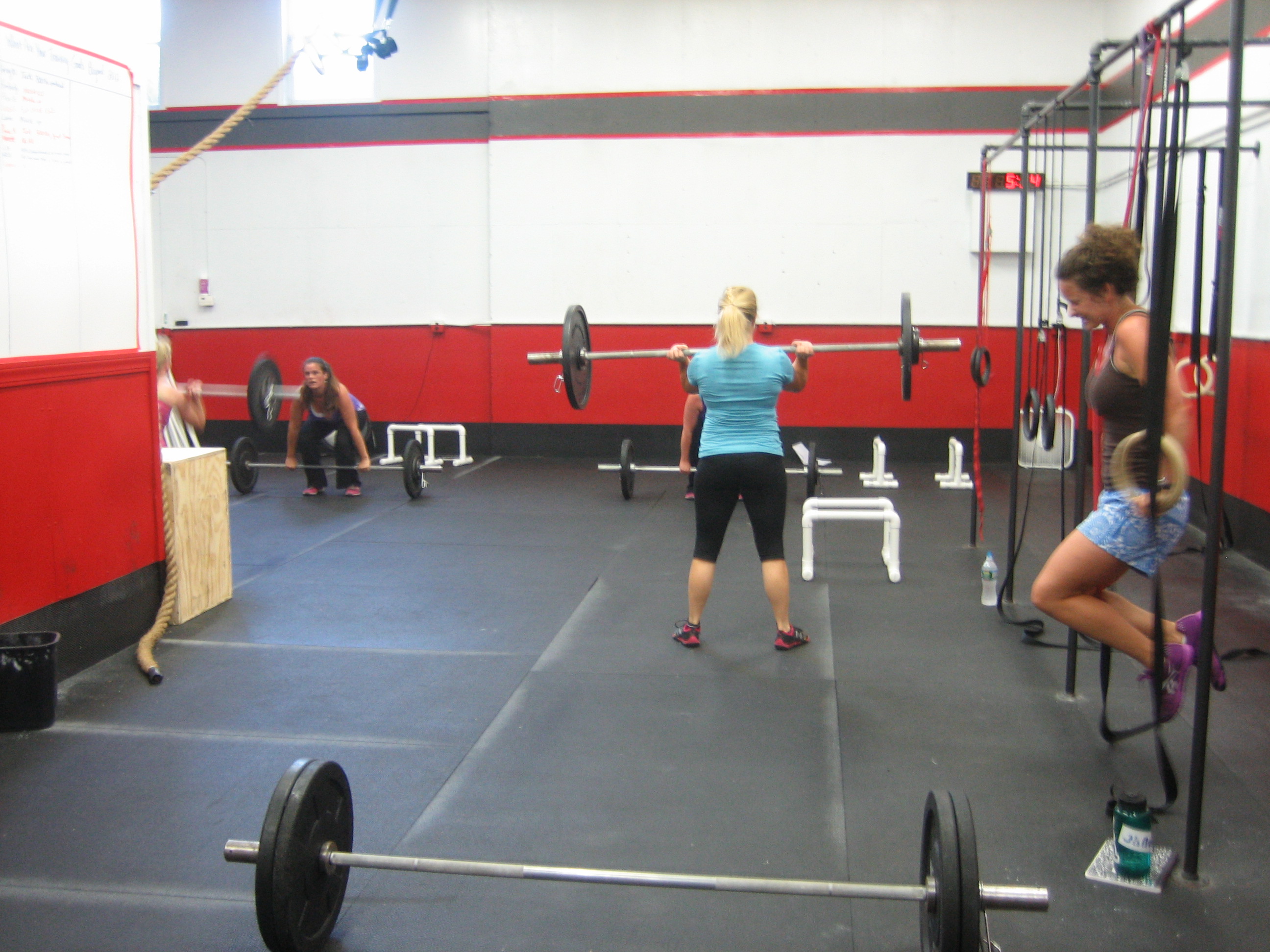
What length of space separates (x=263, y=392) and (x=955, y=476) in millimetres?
4319

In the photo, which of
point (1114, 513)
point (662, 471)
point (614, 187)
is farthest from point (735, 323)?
point (614, 187)

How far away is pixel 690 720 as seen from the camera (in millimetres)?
2963

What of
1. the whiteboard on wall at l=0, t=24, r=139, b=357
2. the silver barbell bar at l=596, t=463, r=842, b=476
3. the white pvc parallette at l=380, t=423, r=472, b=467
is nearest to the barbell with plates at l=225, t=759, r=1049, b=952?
the whiteboard on wall at l=0, t=24, r=139, b=357

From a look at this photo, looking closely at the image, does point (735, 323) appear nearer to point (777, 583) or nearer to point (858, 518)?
point (777, 583)

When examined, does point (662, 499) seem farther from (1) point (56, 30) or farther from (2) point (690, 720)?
(1) point (56, 30)

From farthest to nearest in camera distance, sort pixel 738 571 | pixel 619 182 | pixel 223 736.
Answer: pixel 619 182, pixel 738 571, pixel 223 736

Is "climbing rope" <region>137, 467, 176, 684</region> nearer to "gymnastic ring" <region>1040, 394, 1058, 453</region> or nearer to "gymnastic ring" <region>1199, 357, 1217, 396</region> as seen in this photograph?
"gymnastic ring" <region>1040, 394, 1058, 453</region>

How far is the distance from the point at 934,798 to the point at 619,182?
22.5ft

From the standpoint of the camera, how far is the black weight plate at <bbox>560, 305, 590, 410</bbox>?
4.25m

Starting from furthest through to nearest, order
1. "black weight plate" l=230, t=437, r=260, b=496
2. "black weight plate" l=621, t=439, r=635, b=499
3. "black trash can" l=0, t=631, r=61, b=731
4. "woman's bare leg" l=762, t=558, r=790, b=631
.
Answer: "black weight plate" l=230, t=437, r=260, b=496
"black weight plate" l=621, t=439, r=635, b=499
"woman's bare leg" l=762, t=558, r=790, b=631
"black trash can" l=0, t=631, r=61, b=731

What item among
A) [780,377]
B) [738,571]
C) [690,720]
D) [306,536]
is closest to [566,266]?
[306,536]

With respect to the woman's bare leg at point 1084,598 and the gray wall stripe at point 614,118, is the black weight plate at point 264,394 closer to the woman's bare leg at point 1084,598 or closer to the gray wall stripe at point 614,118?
the gray wall stripe at point 614,118

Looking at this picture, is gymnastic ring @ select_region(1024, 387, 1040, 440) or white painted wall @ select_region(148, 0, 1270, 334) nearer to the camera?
gymnastic ring @ select_region(1024, 387, 1040, 440)

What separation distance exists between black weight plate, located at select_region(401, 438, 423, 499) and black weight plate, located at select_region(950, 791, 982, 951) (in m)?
5.06
